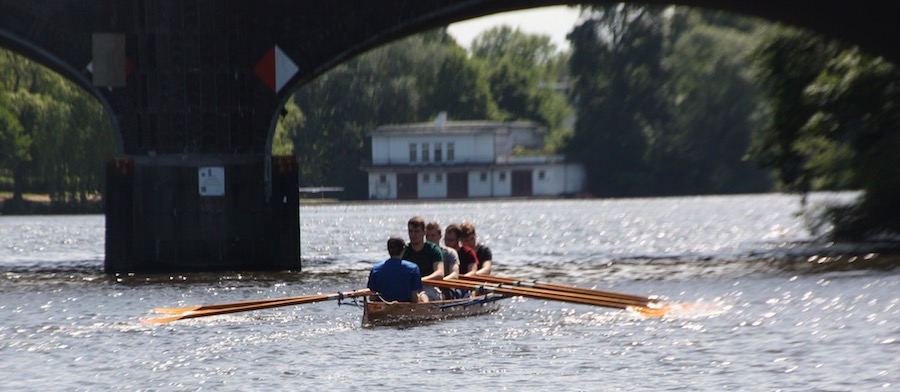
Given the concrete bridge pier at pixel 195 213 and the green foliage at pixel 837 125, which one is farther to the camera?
the green foliage at pixel 837 125

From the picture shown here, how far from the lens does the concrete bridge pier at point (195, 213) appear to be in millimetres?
31156

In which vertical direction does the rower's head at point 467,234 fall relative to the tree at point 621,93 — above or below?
below

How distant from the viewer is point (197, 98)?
1225 inches

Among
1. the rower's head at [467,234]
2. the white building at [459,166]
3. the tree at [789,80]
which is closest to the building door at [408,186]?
the white building at [459,166]

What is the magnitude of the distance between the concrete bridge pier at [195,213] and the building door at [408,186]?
90045 mm

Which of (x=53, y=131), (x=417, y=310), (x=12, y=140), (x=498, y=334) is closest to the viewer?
(x=498, y=334)

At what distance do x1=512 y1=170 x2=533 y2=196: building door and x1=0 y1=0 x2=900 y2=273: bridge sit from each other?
94.2m

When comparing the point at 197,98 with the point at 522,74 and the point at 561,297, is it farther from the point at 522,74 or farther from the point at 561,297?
the point at 522,74

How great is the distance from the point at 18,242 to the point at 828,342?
37.8 meters

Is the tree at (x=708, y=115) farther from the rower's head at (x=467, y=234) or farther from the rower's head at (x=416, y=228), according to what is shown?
the rower's head at (x=416, y=228)

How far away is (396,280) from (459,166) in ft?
333

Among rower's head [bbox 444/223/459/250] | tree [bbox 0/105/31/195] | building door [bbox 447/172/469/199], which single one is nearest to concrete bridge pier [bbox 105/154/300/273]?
rower's head [bbox 444/223/459/250]

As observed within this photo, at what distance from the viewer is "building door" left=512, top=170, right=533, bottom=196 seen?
126 metres

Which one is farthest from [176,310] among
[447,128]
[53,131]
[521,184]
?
[521,184]
